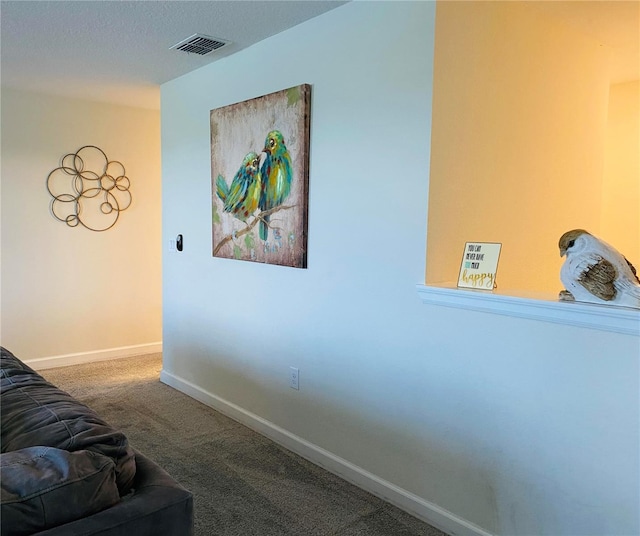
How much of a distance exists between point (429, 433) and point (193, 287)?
2.14 metres

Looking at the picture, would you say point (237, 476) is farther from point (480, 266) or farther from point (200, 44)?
point (200, 44)

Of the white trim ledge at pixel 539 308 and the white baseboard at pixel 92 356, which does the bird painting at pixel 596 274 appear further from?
the white baseboard at pixel 92 356

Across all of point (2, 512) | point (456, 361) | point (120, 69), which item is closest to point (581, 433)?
point (456, 361)

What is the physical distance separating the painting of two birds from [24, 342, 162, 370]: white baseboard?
81.0 inches

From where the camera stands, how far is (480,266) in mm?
2125

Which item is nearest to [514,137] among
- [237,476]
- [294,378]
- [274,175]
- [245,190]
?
[274,175]

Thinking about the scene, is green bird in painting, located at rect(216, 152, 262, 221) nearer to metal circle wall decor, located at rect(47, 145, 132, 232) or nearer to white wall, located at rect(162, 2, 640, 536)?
white wall, located at rect(162, 2, 640, 536)

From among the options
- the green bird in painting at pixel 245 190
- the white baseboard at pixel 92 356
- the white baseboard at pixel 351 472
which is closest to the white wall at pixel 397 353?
the white baseboard at pixel 351 472

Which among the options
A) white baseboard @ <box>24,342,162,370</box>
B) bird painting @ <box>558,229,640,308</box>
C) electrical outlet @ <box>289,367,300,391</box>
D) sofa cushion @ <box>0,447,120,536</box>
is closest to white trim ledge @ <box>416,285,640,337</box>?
bird painting @ <box>558,229,640,308</box>

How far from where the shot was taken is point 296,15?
8.77 feet

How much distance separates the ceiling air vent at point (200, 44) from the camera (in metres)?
2.99

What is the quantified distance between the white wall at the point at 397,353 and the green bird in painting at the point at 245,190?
0.33 m

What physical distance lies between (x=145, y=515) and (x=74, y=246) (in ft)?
13.1

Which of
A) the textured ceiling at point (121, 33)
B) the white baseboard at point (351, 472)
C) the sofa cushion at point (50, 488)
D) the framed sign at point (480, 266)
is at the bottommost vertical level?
the white baseboard at point (351, 472)
